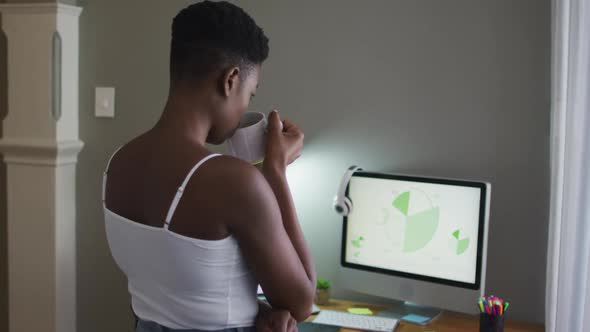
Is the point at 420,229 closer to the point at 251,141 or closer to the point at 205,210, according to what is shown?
the point at 251,141

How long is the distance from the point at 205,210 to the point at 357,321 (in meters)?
0.98

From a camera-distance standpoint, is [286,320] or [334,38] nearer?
[286,320]

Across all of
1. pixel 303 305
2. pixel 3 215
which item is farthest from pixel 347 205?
pixel 3 215

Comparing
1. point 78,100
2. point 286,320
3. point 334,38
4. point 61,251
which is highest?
point 334,38

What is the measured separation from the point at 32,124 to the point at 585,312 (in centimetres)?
197

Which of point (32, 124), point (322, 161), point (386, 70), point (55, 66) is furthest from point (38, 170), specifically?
point (386, 70)

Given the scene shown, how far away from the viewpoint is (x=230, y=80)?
1264 millimetres

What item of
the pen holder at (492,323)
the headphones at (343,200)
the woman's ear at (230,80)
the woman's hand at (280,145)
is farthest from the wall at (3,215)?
the pen holder at (492,323)

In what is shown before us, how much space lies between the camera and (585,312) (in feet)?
5.32

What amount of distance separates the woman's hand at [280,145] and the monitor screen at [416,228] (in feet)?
2.35

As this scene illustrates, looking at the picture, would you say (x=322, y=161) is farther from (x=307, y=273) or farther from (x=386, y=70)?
(x=307, y=273)

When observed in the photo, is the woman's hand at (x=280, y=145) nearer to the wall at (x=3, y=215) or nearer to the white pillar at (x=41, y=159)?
the white pillar at (x=41, y=159)

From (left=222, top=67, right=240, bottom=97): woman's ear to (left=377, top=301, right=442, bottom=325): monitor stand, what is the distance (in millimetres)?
1094

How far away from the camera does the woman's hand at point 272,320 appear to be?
1.25 meters
